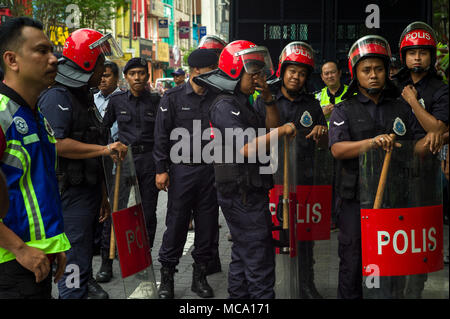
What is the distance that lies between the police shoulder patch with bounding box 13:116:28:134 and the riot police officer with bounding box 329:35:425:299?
7.30ft

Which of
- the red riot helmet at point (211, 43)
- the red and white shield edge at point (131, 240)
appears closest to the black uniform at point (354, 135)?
the red and white shield edge at point (131, 240)

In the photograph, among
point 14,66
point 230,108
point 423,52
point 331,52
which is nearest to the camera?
point 14,66

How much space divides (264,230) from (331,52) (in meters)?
5.12

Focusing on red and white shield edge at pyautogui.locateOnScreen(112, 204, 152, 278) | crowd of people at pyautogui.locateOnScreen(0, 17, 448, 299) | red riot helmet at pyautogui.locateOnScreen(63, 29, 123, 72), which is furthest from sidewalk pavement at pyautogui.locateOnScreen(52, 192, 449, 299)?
red riot helmet at pyautogui.locateOnScreen(63, 29, 123, 72)

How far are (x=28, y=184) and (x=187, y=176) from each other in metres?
2.74

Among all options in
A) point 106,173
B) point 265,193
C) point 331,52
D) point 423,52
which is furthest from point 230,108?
point 331,52

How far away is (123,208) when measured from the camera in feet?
14.1

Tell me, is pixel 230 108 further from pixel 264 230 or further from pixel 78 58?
pixel 78 58

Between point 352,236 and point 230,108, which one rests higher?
point 230,108

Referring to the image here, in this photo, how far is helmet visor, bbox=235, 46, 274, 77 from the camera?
4254 millimetres

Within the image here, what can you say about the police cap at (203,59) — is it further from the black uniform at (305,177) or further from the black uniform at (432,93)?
the black uniform at (432,93)

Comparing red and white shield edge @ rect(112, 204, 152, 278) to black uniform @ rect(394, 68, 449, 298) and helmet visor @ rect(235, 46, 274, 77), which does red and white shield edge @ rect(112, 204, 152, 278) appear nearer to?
helmet visor @ rect(235, 46, 274, 77)

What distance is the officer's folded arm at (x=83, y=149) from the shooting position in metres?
4.27

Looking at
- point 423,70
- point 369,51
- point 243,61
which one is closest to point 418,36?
point 423,70
